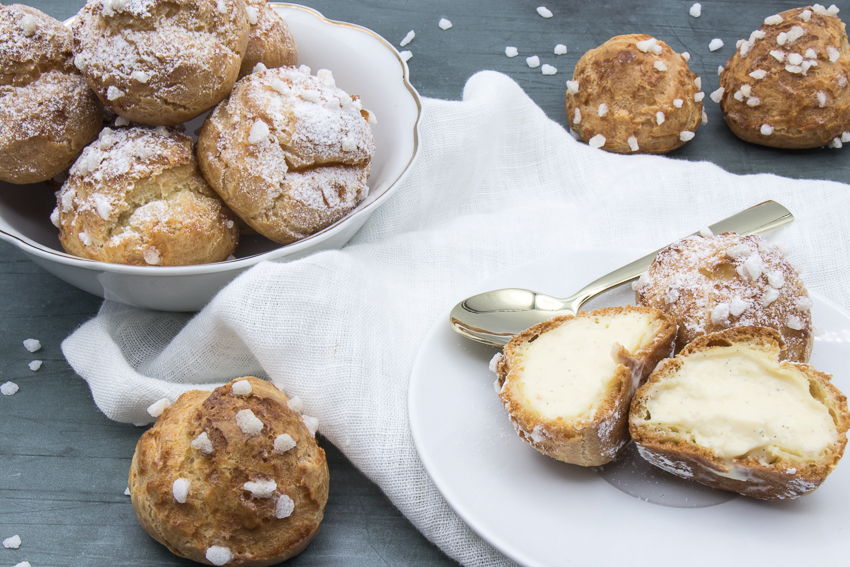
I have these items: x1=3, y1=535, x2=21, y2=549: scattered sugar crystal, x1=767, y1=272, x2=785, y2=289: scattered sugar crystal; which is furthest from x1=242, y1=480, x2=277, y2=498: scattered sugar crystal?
x1=767, y1=272, x2=785, y2=289: scattered sugar crystal

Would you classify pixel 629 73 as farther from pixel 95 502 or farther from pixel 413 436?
pixel 95 502

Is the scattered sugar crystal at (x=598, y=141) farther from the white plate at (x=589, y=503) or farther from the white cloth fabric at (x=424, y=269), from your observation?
the white plate at (x=589, y=503)

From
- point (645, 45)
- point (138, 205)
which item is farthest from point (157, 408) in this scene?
point (645, 45)

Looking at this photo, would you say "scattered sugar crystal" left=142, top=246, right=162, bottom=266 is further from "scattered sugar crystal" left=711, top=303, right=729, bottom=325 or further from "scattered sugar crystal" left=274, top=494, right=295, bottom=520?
"scattered sugar crystal" left=711, top=303, right=729, bottom=325

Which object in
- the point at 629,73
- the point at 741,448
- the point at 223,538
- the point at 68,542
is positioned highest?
the point at 629,73

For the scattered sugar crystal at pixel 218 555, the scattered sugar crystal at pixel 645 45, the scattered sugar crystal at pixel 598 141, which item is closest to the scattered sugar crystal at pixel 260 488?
the scattered sugar crystal at pixel 218 555

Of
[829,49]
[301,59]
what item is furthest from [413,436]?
[829,49]
